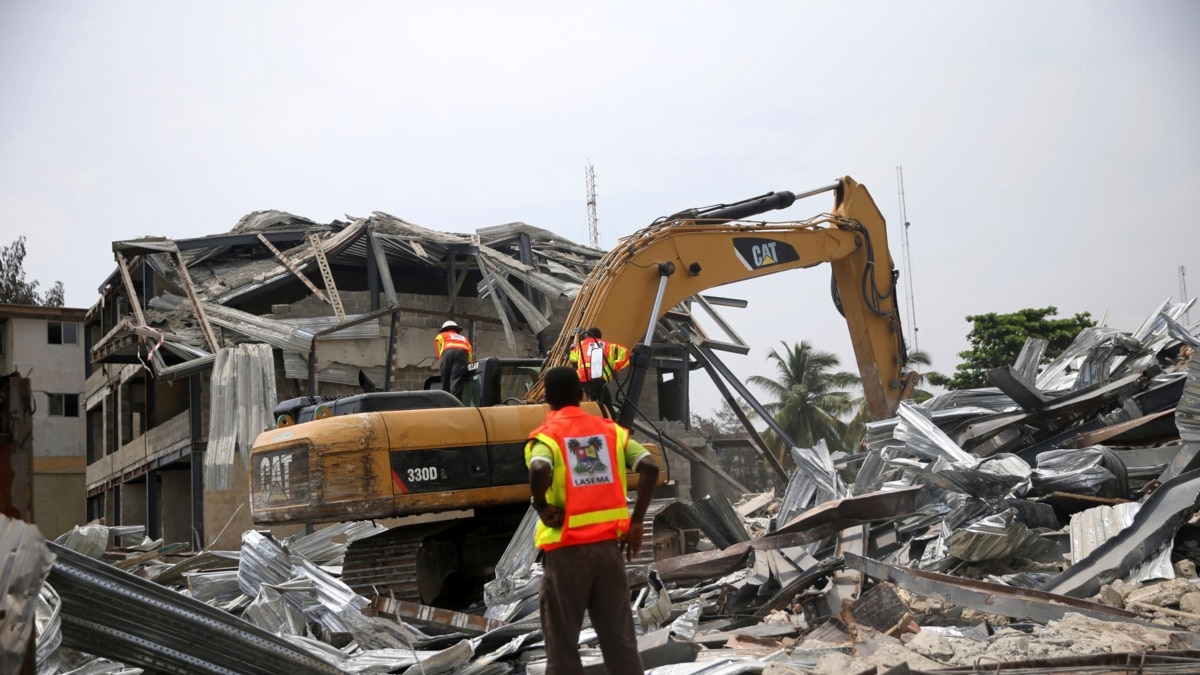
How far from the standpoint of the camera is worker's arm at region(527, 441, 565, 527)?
198 inches

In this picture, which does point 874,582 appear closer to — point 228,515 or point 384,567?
point 384,567

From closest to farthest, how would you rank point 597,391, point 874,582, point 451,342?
1. point 874,582
2. point 597,391
3. point 451,342

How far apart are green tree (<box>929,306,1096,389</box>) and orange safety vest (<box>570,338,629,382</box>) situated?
93.1 ft

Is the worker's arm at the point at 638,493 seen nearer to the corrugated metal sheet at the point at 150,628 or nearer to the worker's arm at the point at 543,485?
the worker's arm at the point at 543,485

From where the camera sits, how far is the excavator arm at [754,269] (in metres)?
10.6

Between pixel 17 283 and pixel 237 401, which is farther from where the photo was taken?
pixel 17 283

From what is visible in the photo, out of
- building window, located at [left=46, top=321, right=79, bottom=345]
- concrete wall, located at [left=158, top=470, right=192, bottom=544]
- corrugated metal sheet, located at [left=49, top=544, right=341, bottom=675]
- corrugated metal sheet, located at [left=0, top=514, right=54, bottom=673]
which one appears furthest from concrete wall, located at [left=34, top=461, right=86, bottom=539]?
corrugated metal sheet, located at [left=0, top=514, right=54, bottom=673]

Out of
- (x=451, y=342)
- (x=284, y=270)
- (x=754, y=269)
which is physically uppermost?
(x=284, y=270)

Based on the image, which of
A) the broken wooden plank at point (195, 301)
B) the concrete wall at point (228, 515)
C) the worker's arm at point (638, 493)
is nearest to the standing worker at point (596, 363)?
the worker's arm at point (638, 493)

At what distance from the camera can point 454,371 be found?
973 cm

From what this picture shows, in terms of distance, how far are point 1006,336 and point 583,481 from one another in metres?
33.8

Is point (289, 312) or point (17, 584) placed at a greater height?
point (289, 312)

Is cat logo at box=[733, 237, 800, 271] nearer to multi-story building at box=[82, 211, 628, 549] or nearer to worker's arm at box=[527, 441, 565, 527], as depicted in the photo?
worker's arm at box=[527, 441, 565, 527]

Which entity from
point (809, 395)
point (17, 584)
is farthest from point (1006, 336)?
point (17, 584)
